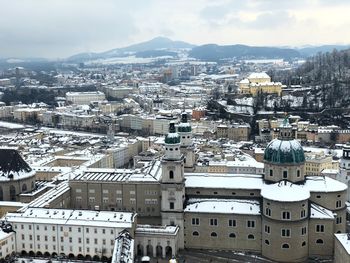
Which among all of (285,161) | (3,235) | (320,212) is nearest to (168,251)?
(285,161)

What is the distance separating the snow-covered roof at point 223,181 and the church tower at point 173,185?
2453mm

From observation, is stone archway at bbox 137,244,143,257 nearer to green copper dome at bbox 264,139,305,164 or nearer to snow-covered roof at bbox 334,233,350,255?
green copper dome at bbox 264,139,305,164

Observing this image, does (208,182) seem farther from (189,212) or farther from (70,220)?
(70,220)

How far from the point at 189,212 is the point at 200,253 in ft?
14.8

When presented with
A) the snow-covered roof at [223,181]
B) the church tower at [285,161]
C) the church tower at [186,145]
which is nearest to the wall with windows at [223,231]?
the snow-covered roof at [223,181]

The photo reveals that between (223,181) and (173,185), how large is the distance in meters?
6.23

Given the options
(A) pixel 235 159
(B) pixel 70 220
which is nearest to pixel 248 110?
(A) pixel 235 159

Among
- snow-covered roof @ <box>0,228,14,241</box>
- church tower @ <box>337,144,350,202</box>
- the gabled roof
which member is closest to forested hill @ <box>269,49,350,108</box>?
church tower @ <box>337,144,350,202</box>

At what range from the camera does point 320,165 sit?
8594 cm

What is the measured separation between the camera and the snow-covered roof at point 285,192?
171 ft

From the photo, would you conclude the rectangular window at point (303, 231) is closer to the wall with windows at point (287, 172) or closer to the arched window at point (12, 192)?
the wall with windows at point (287, 172)

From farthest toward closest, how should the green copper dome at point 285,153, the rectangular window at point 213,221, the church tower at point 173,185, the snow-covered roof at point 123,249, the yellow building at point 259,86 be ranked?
the yellow building at point 259,86 → the church tower at point 173,185 → the green copper dome at point 285,153 → the rectangular window at point 213,221 → the snow-covered roof at point 123,249

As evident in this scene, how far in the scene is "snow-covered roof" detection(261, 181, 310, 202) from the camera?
5209 centimetres

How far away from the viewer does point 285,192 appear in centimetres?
5300
